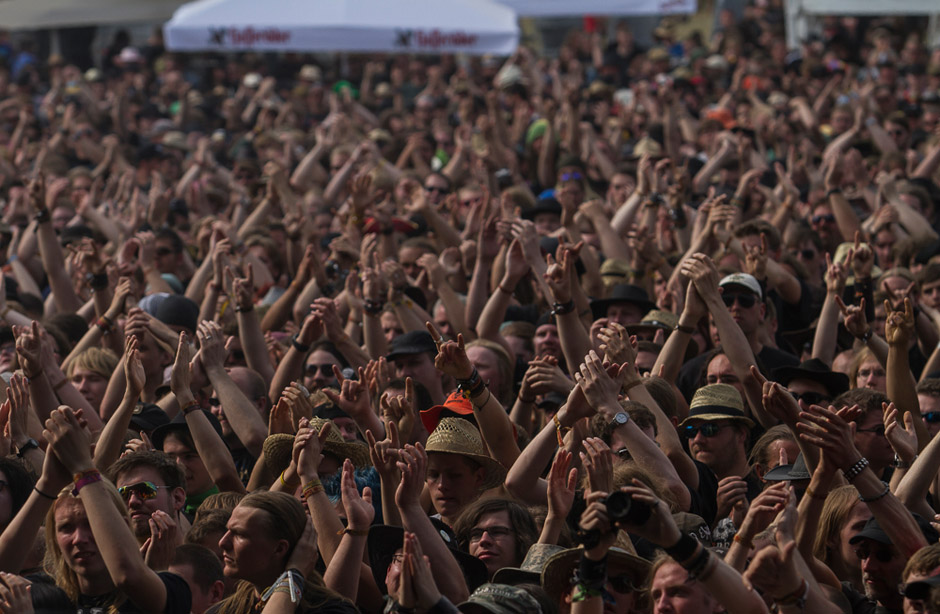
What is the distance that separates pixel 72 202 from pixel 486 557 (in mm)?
8548

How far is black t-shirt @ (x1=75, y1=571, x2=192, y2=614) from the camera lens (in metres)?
4.69

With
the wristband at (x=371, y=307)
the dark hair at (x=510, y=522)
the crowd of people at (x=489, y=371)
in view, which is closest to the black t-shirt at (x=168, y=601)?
the crowd of people at (x=489, y=371)

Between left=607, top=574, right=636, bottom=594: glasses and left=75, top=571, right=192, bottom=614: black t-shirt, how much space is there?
149 cm

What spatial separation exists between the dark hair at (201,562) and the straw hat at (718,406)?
2314 mm

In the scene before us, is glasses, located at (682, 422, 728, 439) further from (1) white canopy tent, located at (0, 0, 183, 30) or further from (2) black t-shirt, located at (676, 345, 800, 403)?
(1) white canopy tent, located at (0, 0, 183, 30)

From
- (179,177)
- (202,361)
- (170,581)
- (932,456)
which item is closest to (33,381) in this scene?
(202,361)

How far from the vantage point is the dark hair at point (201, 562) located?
502cm

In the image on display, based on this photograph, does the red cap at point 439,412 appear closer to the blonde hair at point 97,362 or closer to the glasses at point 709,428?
the glasses at point 709,428

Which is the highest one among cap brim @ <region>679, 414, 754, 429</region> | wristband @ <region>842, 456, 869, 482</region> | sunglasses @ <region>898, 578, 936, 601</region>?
wristband @ <region>842, 456, 869, 482</region>

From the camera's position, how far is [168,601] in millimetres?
4676

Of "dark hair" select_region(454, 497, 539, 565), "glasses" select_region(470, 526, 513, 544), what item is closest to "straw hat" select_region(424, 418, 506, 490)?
"dark hair" select_region(454, 497, 539, 565)

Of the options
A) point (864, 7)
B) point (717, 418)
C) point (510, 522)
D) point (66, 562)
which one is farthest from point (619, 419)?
point (864, 7)

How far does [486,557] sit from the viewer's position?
16.8 feet

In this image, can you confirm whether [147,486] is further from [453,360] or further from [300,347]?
[300,347]
